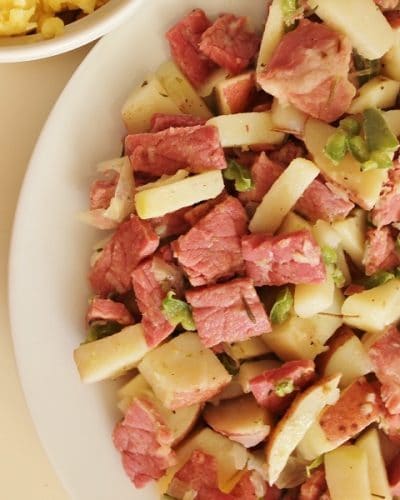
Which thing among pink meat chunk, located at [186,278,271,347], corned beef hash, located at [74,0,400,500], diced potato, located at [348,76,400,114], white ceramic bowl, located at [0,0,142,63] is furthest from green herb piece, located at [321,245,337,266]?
white ceramic bowl, located at [0,0,142,63]

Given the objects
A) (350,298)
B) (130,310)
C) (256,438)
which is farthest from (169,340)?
(350,298)

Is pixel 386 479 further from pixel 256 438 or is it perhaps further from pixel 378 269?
pixel 378 269

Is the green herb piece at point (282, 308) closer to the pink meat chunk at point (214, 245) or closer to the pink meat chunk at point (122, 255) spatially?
the pink meat chunk at point (214, 245)

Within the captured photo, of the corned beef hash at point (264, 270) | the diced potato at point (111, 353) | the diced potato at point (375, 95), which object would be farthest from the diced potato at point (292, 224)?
the diced potato at point (111, 353)

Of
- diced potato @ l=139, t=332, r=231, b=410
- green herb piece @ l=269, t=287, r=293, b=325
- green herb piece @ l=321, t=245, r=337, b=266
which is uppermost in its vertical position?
green herb piece @ l=321, t=245, r=337, b=266

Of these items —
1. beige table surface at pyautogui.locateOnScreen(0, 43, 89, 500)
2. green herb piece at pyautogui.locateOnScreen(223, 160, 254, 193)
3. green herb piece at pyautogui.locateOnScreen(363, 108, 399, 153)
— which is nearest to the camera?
green herb piece at pyautogui.locateOnScreen(363, 108, 399, 153)

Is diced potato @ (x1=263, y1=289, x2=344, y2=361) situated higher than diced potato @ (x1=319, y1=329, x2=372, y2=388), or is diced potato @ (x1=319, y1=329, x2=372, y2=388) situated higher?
diced potato @ (x1=263, y1=289, x2=344, y2=361)

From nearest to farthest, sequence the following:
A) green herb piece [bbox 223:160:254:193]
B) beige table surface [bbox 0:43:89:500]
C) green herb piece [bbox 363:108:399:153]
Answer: green herb piece [bbox 363:108:399:153] < green herb piece [bbox 223:160:254:193] < beige table surface [bbox 0:43:89:500]

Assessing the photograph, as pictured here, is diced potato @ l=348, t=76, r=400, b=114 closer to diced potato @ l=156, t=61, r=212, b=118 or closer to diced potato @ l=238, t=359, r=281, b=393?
diced potato @ l=156, t=61, r=212, b=118
